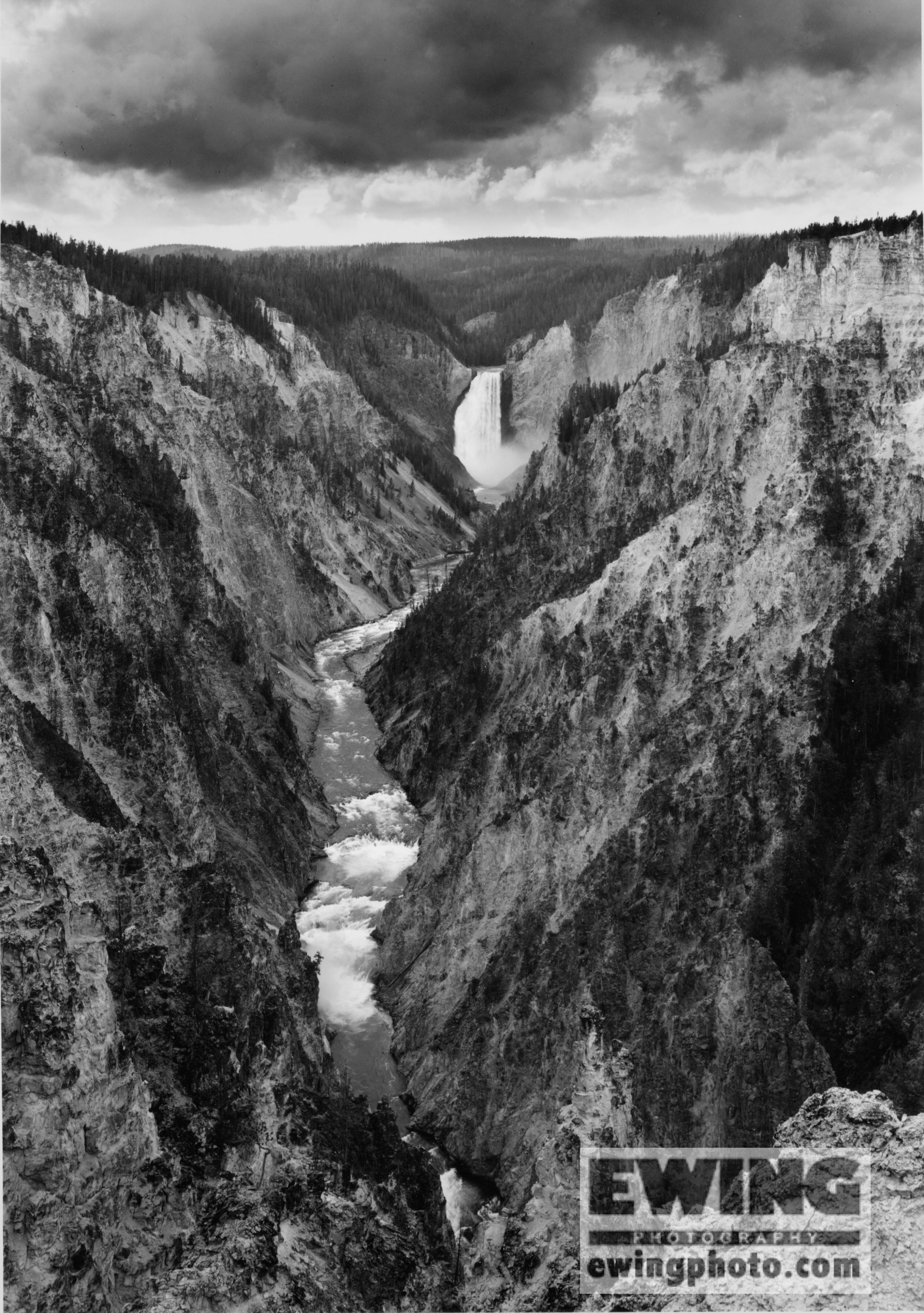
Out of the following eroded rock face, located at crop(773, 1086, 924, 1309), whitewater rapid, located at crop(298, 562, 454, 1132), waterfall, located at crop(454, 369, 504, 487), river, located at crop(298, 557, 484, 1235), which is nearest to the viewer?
eroded rock face, located at crop(773, 1086, 924, 1309)

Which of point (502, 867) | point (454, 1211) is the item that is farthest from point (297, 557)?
point (454, 1211)

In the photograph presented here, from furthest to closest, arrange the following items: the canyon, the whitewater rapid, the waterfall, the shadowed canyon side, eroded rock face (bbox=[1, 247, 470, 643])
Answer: the waterfall → eroded rock face (bbox=[1, 247, 470, 643]) → the whitewater rapid → the shadowed canyon side → the canyon

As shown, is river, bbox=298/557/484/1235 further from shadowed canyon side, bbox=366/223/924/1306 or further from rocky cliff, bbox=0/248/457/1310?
rocky cliff, bbox=0/248/457/1310

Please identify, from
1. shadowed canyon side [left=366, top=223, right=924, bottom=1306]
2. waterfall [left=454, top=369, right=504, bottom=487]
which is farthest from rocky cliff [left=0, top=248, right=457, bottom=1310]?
waterfall [left=454, top=369, right=504, bottom=487]

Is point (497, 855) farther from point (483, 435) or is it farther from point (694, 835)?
point (483, 435)

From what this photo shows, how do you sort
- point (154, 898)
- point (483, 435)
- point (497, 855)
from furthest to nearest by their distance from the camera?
point (483, 435) → point (497, 855) → point (154, 898)

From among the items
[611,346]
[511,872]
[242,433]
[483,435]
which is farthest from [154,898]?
[483,435]
